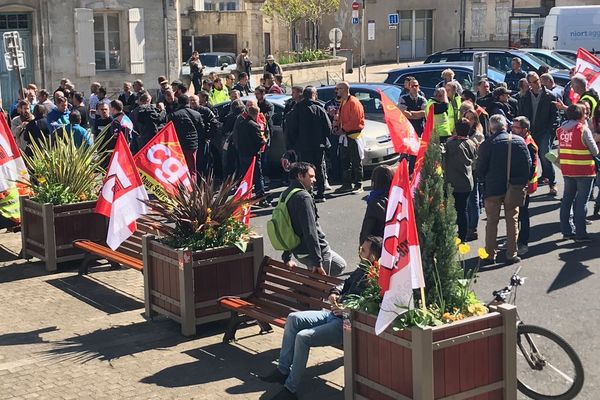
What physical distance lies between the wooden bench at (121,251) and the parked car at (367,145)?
5.94 metres

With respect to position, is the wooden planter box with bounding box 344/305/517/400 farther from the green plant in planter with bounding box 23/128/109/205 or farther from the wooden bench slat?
the green plant in planter with bounding box 23/128/109/205

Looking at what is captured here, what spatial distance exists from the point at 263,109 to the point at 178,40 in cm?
1374

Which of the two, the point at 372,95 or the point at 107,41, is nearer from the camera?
the point at 372,95

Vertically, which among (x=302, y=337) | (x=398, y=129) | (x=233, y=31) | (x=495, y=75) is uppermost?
(x=233, y=31)

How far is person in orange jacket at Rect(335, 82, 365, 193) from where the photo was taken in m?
16.6

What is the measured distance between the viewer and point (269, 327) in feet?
32.0

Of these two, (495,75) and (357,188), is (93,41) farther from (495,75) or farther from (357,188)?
(357,188)

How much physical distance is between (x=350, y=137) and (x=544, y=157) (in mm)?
3178

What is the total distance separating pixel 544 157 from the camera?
1648cm

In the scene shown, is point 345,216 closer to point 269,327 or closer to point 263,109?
point 263,109

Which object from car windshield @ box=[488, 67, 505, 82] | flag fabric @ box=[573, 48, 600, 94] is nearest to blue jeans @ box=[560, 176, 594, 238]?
flag fabric @ box=[573, 48, 600, 94]

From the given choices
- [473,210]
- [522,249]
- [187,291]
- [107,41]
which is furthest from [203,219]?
[107,41]

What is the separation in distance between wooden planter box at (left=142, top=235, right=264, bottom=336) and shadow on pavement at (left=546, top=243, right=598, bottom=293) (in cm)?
341

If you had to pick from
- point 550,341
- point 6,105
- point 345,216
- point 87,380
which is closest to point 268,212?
point 345,216
